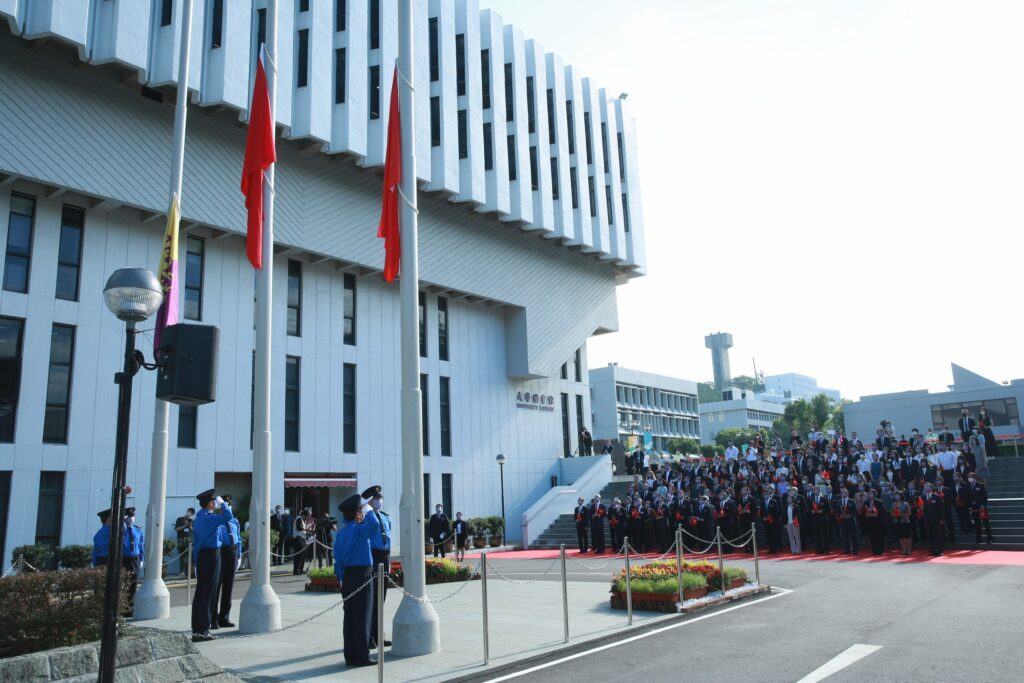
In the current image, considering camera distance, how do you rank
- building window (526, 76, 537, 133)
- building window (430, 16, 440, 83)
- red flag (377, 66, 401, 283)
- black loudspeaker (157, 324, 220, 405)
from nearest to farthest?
black loudspeaker (157, 324, 220, 405), red flag (377, 66, 401, 283), building window (430, 16, 440, 83), building window (526, 76, 537, 133)

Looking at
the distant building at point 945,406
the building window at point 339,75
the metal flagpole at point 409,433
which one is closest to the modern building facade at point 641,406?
the distant building at point 945,406

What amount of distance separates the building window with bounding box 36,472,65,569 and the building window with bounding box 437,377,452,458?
1601 centimetres

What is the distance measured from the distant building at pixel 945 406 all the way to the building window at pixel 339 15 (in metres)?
41.9

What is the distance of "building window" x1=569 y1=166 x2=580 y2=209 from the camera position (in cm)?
4038

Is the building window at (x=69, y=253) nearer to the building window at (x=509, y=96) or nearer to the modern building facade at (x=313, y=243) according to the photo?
the modern building facade at (x=313, y=243)

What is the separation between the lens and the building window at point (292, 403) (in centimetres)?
2902

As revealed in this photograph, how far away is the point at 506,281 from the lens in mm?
37250

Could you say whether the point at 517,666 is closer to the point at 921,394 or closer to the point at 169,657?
the point at 169,657

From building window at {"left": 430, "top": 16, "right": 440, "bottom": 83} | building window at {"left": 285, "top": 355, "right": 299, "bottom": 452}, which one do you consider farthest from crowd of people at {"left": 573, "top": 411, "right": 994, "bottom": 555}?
building window at {"left": 430, "top": 16, "right": 440, "bottom": 83}

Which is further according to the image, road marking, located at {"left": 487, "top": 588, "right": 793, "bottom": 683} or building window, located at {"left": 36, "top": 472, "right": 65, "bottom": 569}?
building window, located at {"left": 36, "top": 472, "right": 65, "bottom": 569}

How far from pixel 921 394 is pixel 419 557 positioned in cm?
5753

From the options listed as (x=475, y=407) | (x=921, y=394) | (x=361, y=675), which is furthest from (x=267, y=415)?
(x=921, y=394)

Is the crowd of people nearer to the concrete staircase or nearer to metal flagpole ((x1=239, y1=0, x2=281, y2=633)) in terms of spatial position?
the concrete staircase

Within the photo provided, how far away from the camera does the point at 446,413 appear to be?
3556 cm
